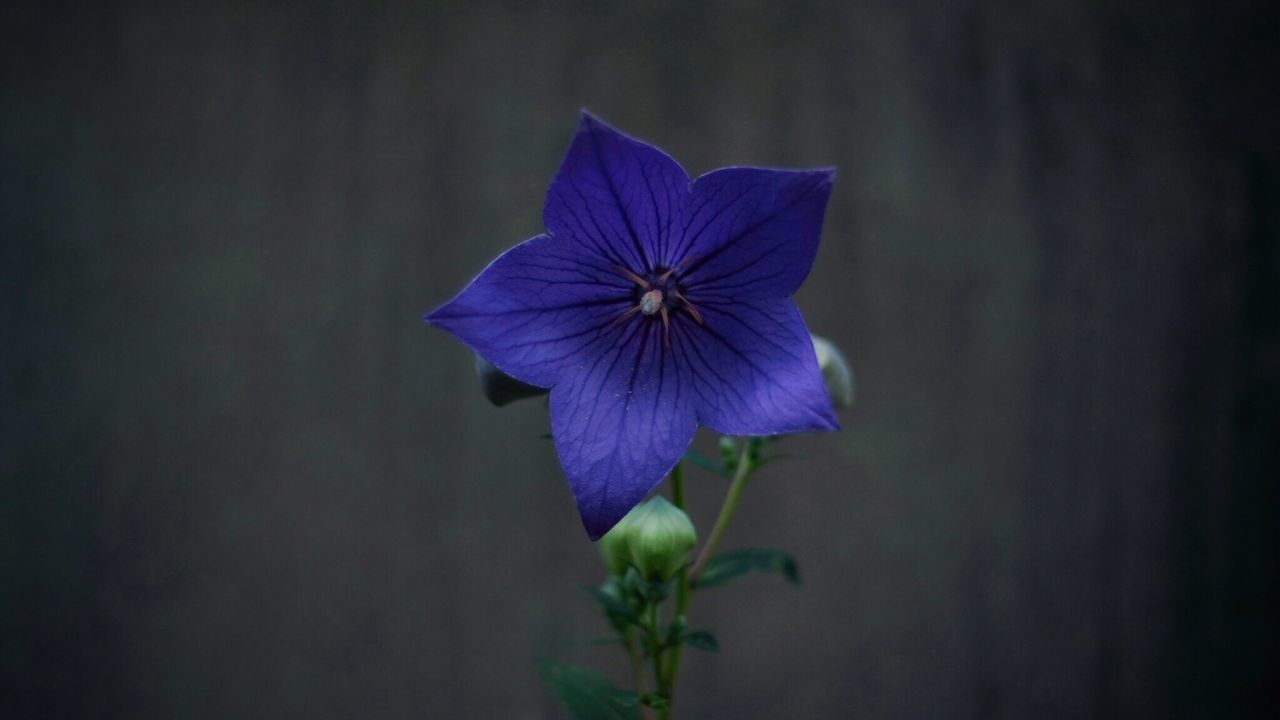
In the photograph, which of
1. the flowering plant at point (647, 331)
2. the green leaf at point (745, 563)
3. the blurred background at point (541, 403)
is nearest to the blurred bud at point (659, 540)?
the flowering plant at point (647, 331)

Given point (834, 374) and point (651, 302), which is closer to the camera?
point (651, 302)

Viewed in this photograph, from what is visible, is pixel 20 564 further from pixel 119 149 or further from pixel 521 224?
pixel 521 224

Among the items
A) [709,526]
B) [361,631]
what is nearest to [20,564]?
[361,631]

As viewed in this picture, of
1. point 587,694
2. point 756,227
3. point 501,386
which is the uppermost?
point 756,227

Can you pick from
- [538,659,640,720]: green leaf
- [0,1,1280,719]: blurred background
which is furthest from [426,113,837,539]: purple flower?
[0,1,1280,719]: blurred background

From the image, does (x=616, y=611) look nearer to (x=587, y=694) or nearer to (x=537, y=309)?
(x=587, y=694)

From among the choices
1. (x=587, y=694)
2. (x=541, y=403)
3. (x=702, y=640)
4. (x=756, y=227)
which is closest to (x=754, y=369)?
(x=756, y=227)
